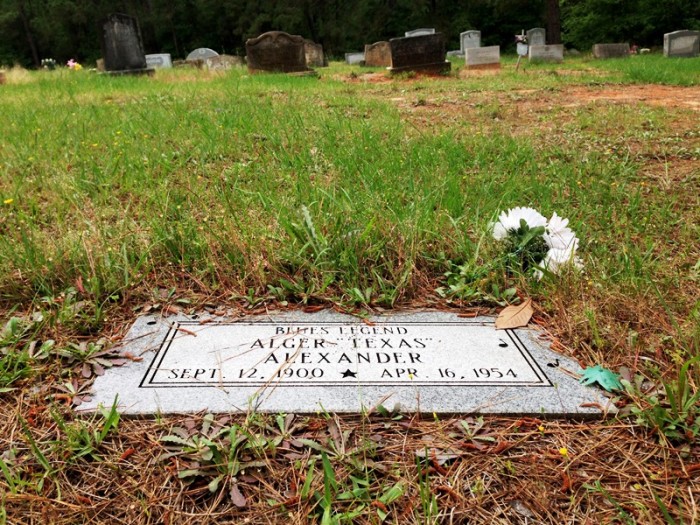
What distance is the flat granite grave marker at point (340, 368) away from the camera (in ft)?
4.91

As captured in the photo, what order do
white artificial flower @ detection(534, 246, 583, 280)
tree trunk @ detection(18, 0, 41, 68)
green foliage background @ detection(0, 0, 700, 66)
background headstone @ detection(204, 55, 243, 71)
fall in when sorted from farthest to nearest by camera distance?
1. tree trunk @ detection(18, 0, 41, 68)
2. green foliage background @ detection(0, 0, 700, 66)
3. background headstone @ detection(204, 55, 243, 71)
4. white artificial flower @ detection(534, 246, 583, 280)

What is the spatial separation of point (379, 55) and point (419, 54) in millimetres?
5802

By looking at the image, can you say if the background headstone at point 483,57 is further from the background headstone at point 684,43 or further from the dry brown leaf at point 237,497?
the dry brown leaf at point 237,497

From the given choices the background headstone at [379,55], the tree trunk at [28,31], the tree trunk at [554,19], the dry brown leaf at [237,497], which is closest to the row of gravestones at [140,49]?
the background headstone at [379,55]

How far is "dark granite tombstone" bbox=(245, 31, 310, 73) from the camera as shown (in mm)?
12062

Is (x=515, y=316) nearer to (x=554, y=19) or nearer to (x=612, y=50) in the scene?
(x=612, y=50)

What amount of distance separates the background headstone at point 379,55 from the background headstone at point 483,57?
9.59 feet

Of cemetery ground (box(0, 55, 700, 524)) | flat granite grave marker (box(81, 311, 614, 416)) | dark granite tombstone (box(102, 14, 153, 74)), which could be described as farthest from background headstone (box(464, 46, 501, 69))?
flat granite grave marker (box(81, 311, 614, 416))

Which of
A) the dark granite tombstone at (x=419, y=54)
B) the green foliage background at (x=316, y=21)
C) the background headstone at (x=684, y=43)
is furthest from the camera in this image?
the green foliage background at (x=316, y=21)

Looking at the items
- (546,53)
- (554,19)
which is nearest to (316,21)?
(554,19)

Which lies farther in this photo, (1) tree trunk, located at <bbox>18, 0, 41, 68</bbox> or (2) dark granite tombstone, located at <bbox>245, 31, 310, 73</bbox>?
(1) tree trunk, located at <bbox>18, 0, 41, 68</bbox>

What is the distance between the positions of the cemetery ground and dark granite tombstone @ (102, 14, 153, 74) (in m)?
8.48

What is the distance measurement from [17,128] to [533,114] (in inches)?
188

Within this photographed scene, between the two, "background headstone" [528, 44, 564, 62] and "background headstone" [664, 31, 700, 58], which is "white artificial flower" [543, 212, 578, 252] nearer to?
"background headstone" [528, 44, 564, 62]
